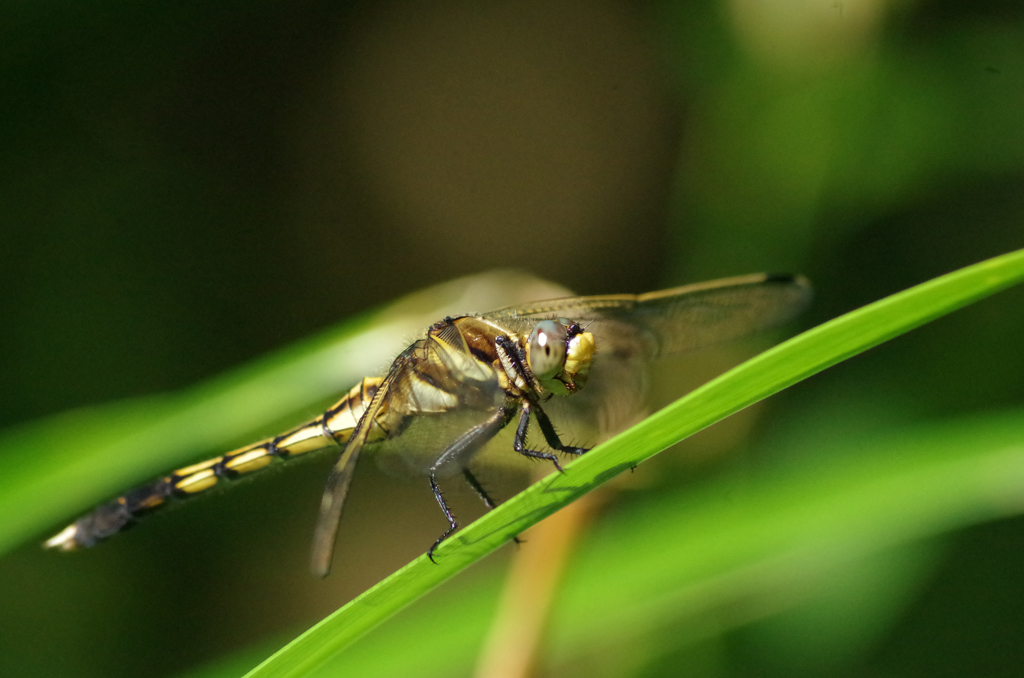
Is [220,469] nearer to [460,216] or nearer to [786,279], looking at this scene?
[786,279]

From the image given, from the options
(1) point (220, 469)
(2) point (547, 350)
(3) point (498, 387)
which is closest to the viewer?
(2) point (547, 350)

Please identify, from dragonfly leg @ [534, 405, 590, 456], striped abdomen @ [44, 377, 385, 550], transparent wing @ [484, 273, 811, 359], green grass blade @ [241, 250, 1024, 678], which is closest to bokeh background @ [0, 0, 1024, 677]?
striped abdomen @ [44, 377, 385, 550]

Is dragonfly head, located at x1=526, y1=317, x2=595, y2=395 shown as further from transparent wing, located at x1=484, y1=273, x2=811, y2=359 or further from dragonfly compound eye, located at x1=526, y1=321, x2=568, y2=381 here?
transparent wing, located at x1=484, y1=273, x2=811, y2=359

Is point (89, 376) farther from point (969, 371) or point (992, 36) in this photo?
point (992, 36)

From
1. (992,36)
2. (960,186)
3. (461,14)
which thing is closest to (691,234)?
(960,186)

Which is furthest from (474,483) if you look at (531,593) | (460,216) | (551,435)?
(460,216)
